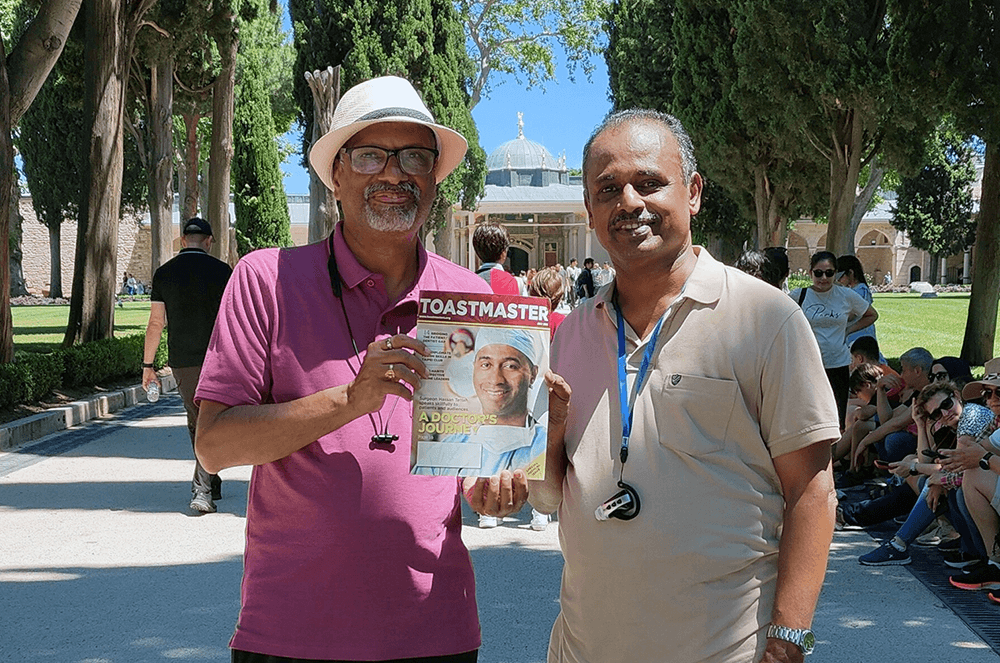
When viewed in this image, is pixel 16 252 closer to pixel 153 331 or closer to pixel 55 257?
pixel 55 257

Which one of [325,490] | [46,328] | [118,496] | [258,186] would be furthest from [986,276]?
[258,186]

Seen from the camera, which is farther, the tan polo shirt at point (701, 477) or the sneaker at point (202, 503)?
the sneaker at point (202, 503)

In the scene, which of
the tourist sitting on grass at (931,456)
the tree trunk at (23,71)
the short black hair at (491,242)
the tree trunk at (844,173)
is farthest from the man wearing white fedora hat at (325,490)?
the tree trunk at (844,173)

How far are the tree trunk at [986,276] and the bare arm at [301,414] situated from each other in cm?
1424

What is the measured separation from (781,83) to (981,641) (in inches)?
494

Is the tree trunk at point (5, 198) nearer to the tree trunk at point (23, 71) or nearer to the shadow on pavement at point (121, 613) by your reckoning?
the tree trunk at point (23, 71)

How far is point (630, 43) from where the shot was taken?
3102 centimetres

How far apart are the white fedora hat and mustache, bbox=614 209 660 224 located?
53cm

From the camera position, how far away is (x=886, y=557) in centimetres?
628

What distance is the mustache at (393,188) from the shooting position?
243 centimetres

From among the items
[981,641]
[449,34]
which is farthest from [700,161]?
[981,641]

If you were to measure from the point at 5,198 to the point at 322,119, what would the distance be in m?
6.07

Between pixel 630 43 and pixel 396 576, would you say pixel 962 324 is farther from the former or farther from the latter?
pixel 396 576

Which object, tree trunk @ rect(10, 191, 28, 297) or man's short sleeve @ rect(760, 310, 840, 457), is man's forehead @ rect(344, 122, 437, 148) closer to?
man's short sleeve @ rect(760, 310, 840, 457)
